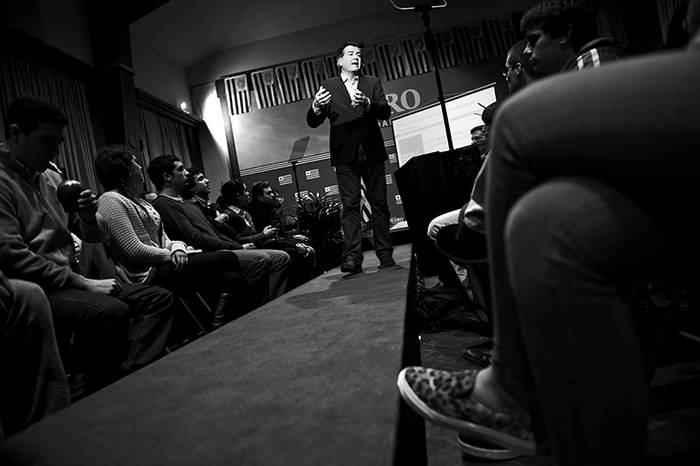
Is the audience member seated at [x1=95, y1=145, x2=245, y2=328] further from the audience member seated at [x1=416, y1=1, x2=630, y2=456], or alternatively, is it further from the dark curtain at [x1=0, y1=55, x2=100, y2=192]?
the dark curtain at [x1=0, y1=55, x2=100, y2=192]

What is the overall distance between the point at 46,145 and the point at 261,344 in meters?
1.13

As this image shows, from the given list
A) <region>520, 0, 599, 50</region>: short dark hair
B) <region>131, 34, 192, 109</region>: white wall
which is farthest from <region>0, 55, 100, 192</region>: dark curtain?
<region>520, 0, 599, 50</region>: short dark hair

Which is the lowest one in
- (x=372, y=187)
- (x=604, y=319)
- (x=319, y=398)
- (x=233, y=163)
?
(x=319, y=398)

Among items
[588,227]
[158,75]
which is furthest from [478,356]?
[158,75]

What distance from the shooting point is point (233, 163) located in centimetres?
786

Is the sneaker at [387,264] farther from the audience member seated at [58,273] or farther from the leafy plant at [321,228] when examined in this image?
the leafy plant at [321,228]

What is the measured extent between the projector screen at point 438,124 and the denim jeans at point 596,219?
3638mm

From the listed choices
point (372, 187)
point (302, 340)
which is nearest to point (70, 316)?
point (302, 340)

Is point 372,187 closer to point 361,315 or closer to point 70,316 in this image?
point 361,315

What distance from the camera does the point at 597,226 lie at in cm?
47

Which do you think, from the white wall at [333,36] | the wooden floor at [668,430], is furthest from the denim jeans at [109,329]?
the white wall at [333,36]

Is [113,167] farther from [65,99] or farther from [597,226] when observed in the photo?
[65,99]

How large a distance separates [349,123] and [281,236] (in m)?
1.87

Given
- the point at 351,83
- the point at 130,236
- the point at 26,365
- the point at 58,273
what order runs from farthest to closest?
the point at 351,83, the point at 130,236, the point at 58,273, the point at 26,365
